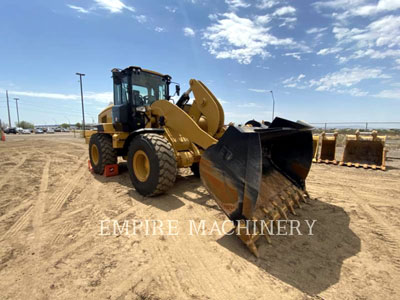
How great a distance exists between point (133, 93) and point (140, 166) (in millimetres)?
2175

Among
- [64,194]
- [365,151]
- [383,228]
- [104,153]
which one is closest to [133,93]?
[104,153]

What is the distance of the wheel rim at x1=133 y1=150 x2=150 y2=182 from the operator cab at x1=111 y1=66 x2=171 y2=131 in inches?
46.7

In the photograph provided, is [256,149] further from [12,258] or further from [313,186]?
[313,186]

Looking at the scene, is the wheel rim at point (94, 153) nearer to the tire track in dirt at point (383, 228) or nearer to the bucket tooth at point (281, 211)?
the bucket tooth at point (281, 211)

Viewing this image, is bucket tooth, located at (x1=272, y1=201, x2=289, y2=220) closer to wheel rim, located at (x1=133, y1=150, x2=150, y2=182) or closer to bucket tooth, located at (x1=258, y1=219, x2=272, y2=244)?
bucket tooth, located at (x1=258, y1=219, x2=272, y2=244)

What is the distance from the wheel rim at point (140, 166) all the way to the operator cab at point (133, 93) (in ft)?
3.89

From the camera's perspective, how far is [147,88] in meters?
5.90

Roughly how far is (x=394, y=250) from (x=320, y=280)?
127 cm

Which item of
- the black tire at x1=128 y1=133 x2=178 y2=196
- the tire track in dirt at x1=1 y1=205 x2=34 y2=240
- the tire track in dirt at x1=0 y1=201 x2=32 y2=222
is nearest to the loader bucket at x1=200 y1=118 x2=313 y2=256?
the black tire at x1=128 y1=133 x2=178 y2=196

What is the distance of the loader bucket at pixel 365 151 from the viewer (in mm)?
7410

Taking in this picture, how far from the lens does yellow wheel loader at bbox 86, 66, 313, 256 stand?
2.62m

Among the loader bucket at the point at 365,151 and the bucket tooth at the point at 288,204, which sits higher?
the loader bucket at the point at 365,151

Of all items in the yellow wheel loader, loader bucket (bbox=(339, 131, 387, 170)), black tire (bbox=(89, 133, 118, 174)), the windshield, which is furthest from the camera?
loader bucket (bbox=(339, 131, 387, 170))

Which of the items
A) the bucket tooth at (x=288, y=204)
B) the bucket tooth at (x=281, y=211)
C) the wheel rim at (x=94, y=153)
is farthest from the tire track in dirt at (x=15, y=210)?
the bucket tooth at (x=288, y=204)
